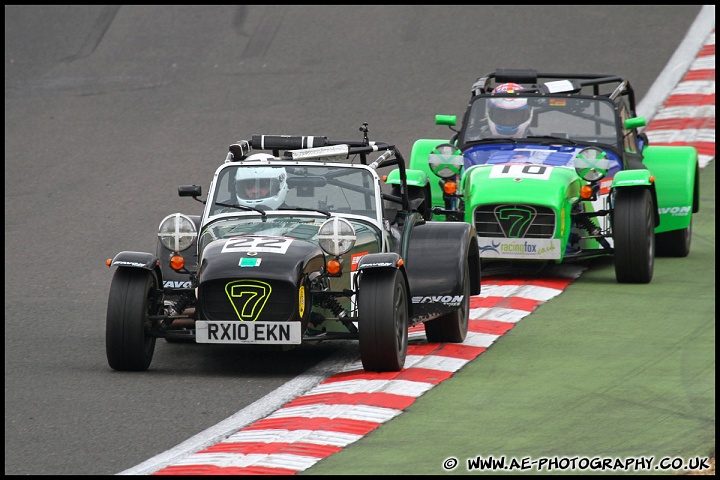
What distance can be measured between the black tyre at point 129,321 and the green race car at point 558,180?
352 centimetres

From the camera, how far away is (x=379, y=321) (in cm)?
891

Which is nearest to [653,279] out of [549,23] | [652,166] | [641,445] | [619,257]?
[619,257]

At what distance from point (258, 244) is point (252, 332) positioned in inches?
24.6

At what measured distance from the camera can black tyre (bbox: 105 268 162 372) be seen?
9094mm

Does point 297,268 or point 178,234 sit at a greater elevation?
point 178,234

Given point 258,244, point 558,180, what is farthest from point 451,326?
point 558,180

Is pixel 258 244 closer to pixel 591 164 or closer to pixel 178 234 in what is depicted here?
pixel 178 234

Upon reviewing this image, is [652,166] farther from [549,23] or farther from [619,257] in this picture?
[549,23]

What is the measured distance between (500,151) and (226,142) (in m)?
6.08

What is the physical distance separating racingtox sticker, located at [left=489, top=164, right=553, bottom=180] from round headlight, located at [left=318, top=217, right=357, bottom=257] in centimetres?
358

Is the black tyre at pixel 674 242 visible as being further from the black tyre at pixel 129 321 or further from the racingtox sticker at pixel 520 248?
the black tyre at pixel 129 321

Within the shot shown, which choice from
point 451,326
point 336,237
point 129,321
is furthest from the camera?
point 451,326

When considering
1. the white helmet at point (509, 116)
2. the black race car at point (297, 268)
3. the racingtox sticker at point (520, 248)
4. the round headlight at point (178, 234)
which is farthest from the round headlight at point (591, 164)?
the round headlight at point (178, 234)

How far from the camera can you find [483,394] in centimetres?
866
